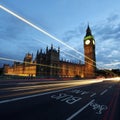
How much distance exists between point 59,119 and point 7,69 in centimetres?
14073

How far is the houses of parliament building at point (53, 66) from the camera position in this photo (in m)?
102

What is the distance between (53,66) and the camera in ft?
334

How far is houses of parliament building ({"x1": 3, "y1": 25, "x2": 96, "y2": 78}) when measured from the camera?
102m

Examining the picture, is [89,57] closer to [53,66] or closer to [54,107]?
[53,66]

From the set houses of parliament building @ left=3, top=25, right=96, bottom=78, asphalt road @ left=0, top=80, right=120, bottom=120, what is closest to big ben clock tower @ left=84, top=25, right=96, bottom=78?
houses of parliament building @ left=3, top=25, right=96, bottom=78

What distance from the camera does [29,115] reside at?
754 cm

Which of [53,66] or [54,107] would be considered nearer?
[54,107]

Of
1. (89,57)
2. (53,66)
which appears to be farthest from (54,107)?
(89,57)

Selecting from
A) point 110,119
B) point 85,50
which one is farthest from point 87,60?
point 110,119

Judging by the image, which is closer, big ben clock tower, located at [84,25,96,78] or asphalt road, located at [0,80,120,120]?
asphalt road, located at [0,80,120,120]

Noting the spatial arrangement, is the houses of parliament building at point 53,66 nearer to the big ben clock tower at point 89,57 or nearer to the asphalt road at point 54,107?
the big ben clock tower at point 89,57

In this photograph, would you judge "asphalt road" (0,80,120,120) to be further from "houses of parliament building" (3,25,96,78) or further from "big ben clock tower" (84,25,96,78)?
"big ben clock tower" (84,25,96,78)

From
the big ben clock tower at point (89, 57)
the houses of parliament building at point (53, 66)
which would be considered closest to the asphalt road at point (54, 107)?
the houses of parliament building at point (53, 66)

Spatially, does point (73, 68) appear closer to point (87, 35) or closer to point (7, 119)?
point (87, 35)
